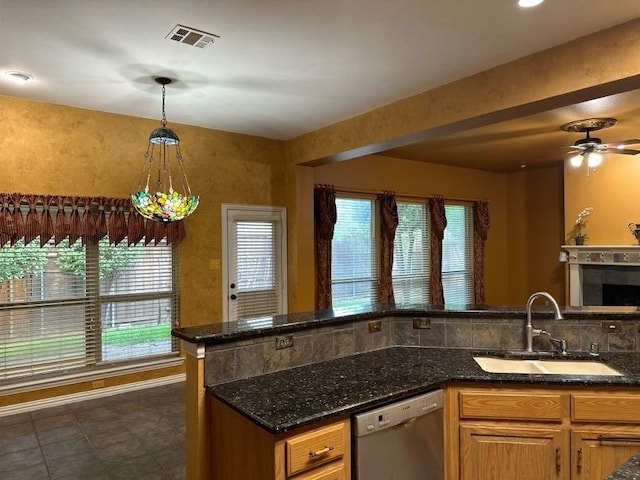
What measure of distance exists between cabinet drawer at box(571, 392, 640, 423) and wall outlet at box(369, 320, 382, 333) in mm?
1137

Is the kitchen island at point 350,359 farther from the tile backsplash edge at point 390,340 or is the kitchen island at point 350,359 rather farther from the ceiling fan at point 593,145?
the ceiling fan at point 593,145

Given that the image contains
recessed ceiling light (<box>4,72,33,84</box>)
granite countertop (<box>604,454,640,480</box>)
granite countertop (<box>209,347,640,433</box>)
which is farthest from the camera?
recessed ceiling light (<box>4,72,33,84</box>)

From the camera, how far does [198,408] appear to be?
6.82 ft

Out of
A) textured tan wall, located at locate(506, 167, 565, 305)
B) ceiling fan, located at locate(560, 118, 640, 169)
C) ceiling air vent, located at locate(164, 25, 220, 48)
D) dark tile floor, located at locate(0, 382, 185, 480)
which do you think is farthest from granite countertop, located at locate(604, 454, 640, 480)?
textured tan wall, located at locate(506, 167, 565, 305)

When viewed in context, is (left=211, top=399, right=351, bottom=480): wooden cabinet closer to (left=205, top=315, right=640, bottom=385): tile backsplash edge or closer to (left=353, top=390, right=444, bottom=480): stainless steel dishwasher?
(left=353, top=390, right=444, bottom=480): stainless steel dishwasher

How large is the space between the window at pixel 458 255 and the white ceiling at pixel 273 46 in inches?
155

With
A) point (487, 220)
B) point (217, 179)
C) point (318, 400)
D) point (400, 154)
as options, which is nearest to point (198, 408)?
point (318, 400)

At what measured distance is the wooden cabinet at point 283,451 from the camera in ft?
5.46

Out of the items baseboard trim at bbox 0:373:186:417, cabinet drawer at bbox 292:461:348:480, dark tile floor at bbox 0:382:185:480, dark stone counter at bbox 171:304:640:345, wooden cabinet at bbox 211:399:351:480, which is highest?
dark stone counter at bbox 171:304:640:345

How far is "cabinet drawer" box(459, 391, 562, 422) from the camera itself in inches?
83.4

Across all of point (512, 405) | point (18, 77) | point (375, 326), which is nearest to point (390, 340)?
point (375, 326)

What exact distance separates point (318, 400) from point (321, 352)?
62cm

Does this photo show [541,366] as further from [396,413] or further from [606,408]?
[396,413]

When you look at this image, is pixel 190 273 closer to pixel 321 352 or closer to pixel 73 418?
pixel 73 418
